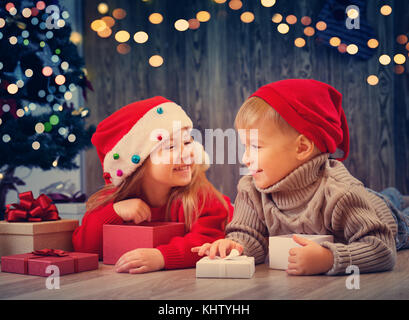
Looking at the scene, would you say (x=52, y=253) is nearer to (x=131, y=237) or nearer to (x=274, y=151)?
(x=131, y=237)

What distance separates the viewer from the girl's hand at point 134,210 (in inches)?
49.0

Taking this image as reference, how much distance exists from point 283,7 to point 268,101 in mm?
1936

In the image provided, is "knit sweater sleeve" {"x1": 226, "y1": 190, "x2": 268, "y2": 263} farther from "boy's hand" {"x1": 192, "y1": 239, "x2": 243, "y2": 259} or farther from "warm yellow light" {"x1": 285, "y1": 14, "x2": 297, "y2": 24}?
"warm yellow light" {"x1": 285, "y1": 14, "x2": 297, "y2": 24}

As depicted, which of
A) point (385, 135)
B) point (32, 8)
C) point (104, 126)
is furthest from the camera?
point (385, 135)

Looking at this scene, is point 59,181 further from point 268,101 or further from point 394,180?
point 268,101

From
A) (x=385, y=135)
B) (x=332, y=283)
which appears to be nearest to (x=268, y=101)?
(x=332, y=283)

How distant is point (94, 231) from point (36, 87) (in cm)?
118

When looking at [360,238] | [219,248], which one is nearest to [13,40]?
[219,248]

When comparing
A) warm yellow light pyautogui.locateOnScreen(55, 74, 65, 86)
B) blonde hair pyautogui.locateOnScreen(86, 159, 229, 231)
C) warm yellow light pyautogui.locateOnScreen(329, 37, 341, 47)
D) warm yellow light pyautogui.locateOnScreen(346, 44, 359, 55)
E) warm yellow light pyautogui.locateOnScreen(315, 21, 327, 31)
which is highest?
warm yellow light pyautogui.locateOnScreen(315, 21, 327, 31)

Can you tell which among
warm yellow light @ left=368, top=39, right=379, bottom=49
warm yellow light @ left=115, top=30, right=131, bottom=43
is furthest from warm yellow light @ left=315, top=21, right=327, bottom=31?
warm yellow light @ left=115, top=30, right=131, bottom=43

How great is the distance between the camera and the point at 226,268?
97cm

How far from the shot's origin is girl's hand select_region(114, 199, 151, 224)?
1.24 m

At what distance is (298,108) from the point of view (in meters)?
1.02

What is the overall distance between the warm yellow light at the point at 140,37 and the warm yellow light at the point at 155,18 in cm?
10
